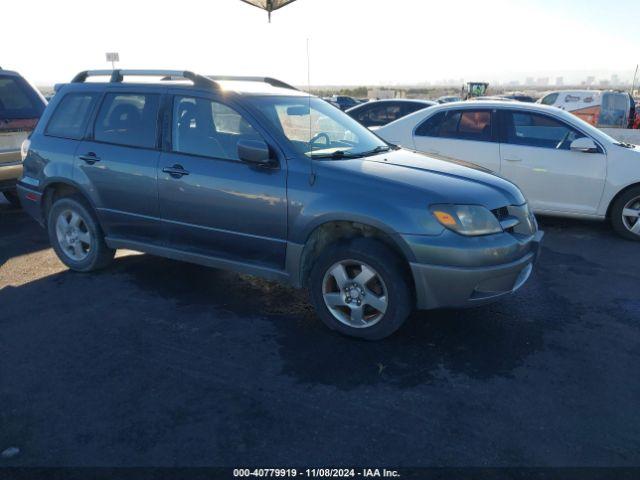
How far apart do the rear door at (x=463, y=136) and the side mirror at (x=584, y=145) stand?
89cm

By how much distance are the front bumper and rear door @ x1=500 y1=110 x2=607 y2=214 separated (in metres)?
3.27

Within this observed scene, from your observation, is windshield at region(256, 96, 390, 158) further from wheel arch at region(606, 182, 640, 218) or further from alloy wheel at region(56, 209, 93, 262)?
wheel arch at region(606, 182, 640, 218)

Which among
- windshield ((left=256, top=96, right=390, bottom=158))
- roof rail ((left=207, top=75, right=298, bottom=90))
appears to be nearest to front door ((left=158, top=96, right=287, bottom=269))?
windshield ((left=256, top=96, right=390, bottom=158))

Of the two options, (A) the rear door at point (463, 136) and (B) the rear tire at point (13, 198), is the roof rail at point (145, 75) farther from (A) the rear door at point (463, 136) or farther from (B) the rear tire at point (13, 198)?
(B) the rear tire at point (13, 198)

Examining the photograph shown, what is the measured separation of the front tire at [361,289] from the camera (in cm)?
362

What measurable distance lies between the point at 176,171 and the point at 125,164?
58cm

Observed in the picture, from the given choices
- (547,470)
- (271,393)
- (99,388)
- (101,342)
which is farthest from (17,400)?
(547,470)

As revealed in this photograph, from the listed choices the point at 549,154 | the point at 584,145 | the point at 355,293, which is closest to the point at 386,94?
the point at 549,154

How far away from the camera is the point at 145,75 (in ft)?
15.6

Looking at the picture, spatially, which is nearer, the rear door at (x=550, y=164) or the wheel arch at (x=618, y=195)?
the wheel arch at (x=618, y=195)

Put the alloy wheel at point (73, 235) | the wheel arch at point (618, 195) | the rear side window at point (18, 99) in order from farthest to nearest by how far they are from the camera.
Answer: the rear side window at point (18, 99), the wheel arch at point (618, 195), the alloy wheel at point (73, 235)

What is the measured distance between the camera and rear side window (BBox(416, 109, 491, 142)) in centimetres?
697

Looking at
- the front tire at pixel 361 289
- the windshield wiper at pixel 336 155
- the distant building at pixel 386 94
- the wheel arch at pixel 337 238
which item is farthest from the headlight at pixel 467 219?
the distant building at pixel 386 94

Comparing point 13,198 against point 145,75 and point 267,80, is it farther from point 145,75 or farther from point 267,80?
point 267,80
